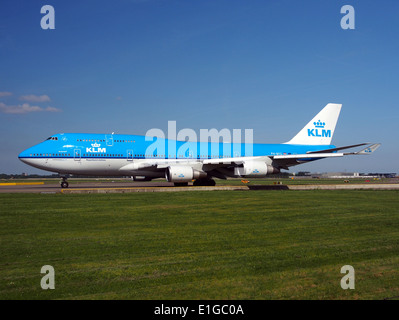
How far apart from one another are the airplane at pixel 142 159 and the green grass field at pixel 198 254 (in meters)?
16.7

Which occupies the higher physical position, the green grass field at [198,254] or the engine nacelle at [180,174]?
the engine nacelle at [180,174]

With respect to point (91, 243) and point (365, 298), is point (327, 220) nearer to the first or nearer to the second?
point (365, 298)

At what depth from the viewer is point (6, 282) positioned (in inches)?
236

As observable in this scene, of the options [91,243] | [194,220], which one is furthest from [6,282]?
[194,220]

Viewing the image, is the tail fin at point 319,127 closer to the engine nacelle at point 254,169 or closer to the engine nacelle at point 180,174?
the engine nacelle at point 254,169

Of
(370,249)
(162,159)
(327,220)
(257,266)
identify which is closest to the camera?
(257,266)

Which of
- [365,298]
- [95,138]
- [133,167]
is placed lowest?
[365,298]

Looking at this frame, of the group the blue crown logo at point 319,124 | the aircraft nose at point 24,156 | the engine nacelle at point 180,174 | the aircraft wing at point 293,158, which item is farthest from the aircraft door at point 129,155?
the blue crown logo at point 319,124

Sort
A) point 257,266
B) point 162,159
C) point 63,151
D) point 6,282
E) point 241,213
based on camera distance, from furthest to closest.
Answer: point 162,159
point 63,151
point 241,213
point 257,266
point 6,282

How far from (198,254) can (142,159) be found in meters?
25.5

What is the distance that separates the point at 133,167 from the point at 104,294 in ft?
89.2

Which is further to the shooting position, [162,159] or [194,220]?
[162,159]

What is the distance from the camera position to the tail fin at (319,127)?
133 ft

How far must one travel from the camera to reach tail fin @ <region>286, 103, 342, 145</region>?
4047 cm
